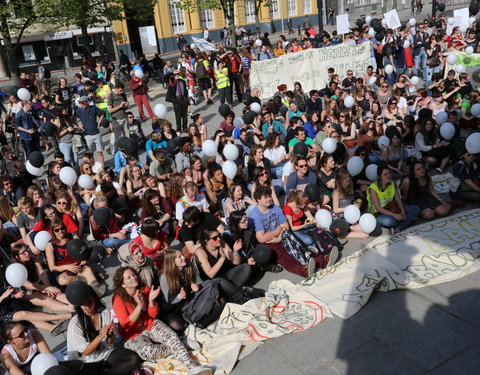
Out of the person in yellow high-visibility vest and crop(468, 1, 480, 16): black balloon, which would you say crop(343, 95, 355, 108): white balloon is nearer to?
the person in yellow high-visibility vest

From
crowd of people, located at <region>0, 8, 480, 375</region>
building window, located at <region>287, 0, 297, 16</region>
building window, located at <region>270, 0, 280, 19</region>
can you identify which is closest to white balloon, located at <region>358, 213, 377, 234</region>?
crowd of people, located at <region>0, 8, 480, 375</region>

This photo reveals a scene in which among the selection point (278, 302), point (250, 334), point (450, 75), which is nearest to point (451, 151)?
point (450, 75)

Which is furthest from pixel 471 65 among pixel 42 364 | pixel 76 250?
pixel 42 364

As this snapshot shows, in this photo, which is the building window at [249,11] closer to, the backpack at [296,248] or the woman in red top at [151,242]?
the woman in red top at [151,242]

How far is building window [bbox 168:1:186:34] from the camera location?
34344 mm

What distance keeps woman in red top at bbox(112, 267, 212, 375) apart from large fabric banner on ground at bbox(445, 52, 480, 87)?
11.4 m

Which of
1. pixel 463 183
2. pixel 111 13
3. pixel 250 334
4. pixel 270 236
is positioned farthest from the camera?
pixel 111 13

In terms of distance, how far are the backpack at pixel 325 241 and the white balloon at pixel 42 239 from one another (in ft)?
11.6

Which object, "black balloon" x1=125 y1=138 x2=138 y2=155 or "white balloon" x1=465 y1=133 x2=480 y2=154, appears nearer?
"white balloon" x1=465 y1=133 x2=480 y2=154

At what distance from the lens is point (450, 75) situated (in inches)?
464

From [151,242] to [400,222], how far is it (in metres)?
3.48

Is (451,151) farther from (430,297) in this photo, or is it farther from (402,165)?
(430,297)

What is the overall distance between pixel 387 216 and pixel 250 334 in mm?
2888

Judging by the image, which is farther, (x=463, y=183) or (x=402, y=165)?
(x=402, y=165)
